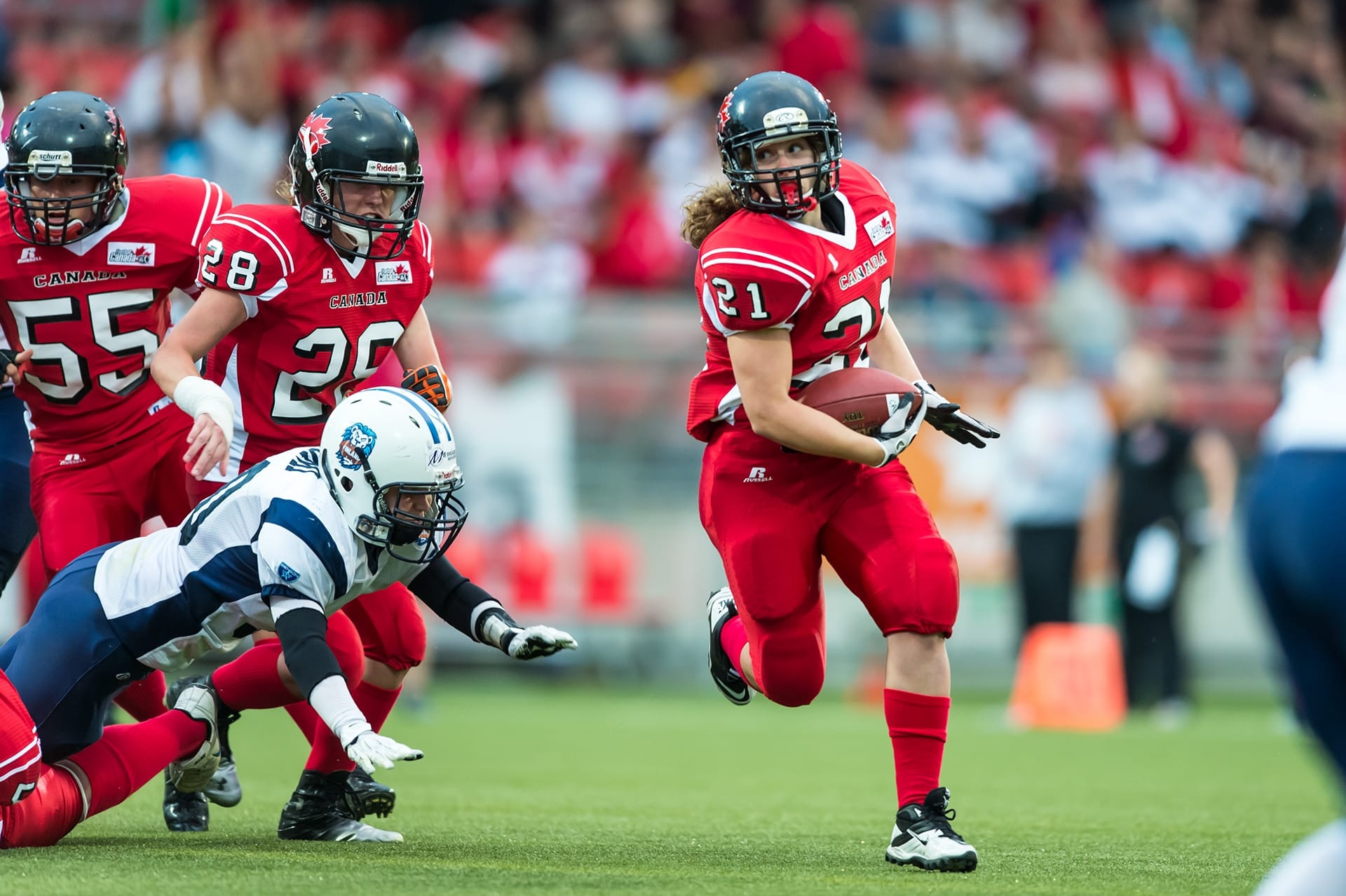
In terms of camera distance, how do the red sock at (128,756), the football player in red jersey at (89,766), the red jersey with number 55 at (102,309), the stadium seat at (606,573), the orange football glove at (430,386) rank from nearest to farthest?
the football player in red jersey at (89,766) → the red sock at (128,756) → the orange football glove at (430,386) → the red jersey with number 55 at (102,309) → the stadium seat at (606,573)

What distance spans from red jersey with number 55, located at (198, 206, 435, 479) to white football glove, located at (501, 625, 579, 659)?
104cm

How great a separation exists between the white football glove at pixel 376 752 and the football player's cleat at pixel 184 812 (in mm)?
1259

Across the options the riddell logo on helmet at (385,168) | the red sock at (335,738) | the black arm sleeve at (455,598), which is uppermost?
the riddell logo on helmet at (385,168)

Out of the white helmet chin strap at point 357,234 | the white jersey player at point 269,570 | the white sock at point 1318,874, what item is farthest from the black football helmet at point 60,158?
the white sock at point 1318,874

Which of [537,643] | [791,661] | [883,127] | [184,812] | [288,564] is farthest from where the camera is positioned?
[883,127]

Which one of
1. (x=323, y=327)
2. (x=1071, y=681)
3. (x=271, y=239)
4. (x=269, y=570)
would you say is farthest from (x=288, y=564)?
(x=1071, y=681)

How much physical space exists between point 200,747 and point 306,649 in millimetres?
681

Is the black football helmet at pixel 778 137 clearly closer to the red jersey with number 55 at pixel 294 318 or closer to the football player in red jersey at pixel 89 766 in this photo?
the red jersey with number 55 at pixel 294 318

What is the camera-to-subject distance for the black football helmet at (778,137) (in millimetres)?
4273

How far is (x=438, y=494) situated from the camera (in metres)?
4.05

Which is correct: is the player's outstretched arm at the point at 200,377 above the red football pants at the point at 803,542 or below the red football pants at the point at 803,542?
above

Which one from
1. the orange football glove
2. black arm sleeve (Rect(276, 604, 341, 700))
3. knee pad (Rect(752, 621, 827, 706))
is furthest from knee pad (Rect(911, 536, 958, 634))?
black arm sleeve (Rect(276, 604, 341, 700))

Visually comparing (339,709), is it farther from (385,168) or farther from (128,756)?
(385,168)

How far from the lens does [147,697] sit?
500cm
